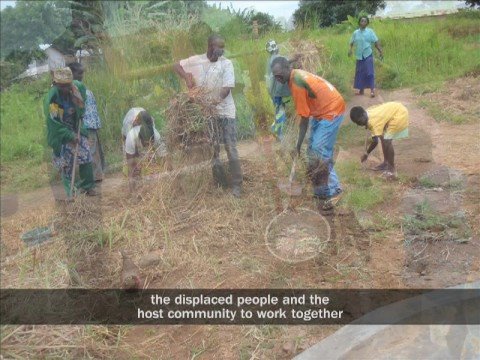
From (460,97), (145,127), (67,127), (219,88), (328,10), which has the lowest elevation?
(460,97)

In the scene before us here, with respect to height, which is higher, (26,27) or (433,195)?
(26,27)

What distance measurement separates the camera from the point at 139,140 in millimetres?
4770

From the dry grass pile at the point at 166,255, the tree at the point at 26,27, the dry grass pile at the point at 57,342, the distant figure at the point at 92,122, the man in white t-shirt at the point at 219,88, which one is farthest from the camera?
the distant figure at the point at 92,122

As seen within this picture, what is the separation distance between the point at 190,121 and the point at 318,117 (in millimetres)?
1083

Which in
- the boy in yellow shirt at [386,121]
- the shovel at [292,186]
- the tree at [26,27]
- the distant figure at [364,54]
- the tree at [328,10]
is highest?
the tree at [26,27]

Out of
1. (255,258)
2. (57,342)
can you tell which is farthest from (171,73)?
(57,342)

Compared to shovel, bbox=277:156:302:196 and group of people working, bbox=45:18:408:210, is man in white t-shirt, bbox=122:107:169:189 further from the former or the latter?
shovel, bbox=277:156:302:196

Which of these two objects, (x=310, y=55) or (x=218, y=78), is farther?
(x=310, y=55)

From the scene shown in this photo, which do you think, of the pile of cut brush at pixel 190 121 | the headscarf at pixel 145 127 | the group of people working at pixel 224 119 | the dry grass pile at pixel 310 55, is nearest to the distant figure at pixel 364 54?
the group of people working at pixel 224 119

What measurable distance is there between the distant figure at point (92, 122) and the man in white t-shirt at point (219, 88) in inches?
38.9

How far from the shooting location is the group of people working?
4.36 meters

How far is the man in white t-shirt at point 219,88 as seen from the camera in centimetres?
466

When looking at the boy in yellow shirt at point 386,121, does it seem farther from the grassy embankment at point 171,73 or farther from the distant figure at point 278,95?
the grassy embankment at point 171,73

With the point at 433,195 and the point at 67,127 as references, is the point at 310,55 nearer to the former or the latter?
the point at 433,195
